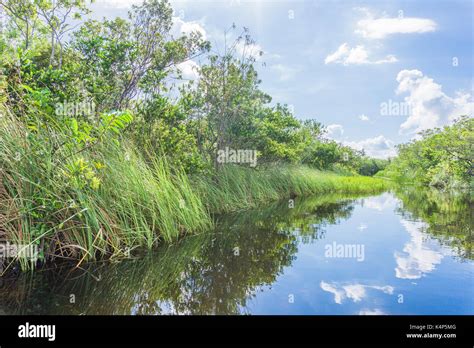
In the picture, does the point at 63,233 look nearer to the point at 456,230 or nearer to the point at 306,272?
the point at 306,272

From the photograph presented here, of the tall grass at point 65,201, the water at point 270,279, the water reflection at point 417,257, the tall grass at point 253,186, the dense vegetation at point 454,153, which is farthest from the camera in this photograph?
the dense vegetation at point 454,153

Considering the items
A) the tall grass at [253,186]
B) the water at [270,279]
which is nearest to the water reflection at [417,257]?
the water at [270,279]

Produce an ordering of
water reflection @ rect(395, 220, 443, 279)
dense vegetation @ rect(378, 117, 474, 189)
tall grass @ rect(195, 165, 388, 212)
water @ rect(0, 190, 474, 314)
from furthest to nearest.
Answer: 1. dense vegetation @ rect(378, 117, 474, 189)
2. tall grass @ rect(195, 165, 388, 212)
3. water reflection @ rect(395, 220, 443, 279)
4. water @ rect(0, 190, 474, 314)

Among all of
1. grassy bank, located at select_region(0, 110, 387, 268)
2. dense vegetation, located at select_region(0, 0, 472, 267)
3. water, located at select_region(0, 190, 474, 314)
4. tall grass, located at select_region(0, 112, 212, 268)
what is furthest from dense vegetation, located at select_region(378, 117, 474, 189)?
tall grass, located at select_region(0, 112, 212, 268)

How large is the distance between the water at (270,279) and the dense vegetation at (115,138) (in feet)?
1.76

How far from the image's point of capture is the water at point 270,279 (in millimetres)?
2979

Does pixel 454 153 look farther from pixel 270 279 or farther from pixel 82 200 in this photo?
pixel 82 200

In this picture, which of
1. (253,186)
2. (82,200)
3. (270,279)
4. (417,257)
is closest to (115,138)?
(82,200)

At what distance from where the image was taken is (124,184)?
4.73m

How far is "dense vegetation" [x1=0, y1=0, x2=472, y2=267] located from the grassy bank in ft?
0.05

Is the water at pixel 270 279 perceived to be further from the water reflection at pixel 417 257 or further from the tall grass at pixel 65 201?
the tall grass at pixel 65 201

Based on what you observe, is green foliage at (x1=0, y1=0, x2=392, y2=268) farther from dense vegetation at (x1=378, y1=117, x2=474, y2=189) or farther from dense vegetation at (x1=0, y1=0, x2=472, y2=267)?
dense vegetation at (x1=378, y1=117, x2=474, y2=189)

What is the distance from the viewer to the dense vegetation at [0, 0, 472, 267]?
3.83 m

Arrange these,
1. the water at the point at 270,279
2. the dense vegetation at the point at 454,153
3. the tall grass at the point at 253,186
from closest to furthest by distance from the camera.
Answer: the water at the point at 270,279, the tall grass at the point at 253,186, the dense vegetation at the point at 454,153
